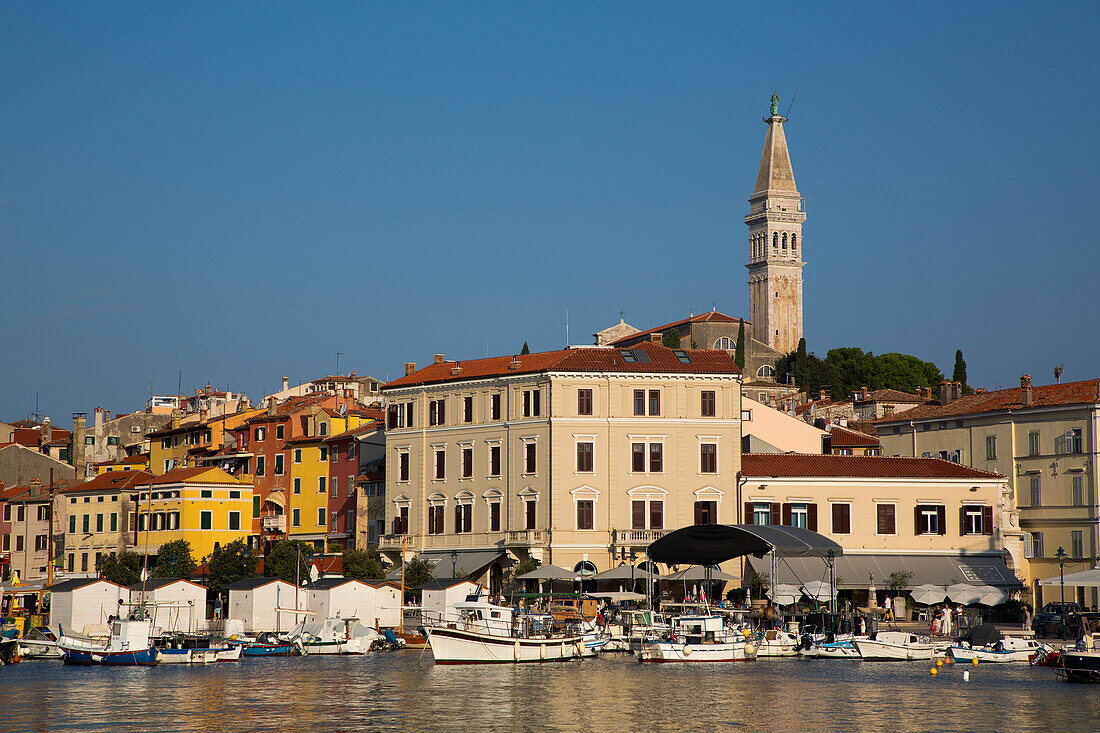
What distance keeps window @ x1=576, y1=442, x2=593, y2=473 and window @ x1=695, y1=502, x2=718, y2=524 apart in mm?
5760

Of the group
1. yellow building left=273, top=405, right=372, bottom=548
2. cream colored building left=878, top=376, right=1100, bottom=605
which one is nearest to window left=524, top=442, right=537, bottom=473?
yellow building left=273, top=405, right=372, bottom=548

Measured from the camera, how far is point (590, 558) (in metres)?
77.4

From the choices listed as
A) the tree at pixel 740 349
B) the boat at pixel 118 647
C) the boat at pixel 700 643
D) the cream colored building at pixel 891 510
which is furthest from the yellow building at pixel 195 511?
the tree at pixel 740 349

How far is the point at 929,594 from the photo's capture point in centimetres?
7112

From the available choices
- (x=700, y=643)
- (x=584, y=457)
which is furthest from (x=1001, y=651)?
(x=584, y=457)

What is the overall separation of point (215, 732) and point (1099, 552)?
5376cm

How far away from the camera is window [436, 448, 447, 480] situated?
8275cm

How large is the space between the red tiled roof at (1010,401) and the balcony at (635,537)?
21981 mm

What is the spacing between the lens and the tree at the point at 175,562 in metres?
86.9

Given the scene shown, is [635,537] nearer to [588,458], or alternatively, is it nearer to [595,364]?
[588,458]

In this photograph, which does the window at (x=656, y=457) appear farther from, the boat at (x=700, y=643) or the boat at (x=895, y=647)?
the boat at (x=895, y=647)

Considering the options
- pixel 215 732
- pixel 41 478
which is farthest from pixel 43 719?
pixel 41 478

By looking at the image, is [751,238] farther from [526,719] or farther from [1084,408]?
[526,719]

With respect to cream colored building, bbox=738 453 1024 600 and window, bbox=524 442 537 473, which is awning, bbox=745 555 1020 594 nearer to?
cream colored building, bbox=738 453 1024 600
